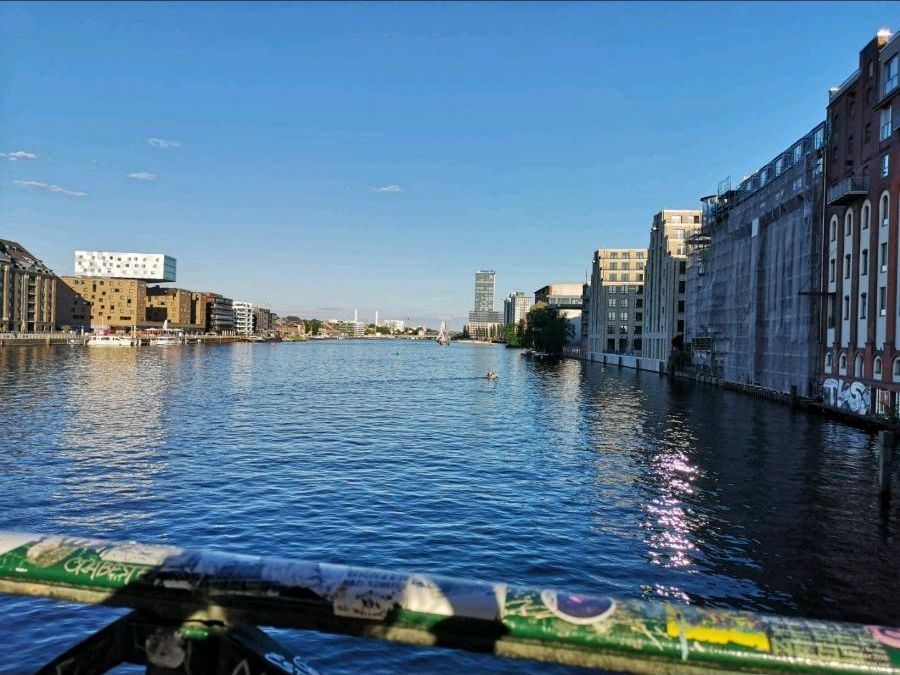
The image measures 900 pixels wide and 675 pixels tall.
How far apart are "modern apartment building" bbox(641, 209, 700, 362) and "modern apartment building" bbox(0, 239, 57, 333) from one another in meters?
174

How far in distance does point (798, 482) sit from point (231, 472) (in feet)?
98.0

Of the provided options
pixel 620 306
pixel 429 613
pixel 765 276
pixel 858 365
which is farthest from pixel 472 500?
pixel 620 306

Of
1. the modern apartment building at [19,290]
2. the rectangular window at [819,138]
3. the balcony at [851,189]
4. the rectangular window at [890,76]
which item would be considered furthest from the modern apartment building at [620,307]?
the modern apartment building at [19,290]

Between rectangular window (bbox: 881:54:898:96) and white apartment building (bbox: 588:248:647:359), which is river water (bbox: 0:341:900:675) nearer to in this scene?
rectangular window (bbox: 881:54:898:96)

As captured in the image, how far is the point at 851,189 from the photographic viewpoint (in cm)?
5709

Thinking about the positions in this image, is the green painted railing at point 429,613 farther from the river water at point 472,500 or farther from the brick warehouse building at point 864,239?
the brick warehouse building at point 864,239

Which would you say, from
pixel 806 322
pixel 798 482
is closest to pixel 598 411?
pixel 806 322

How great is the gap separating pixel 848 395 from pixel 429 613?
64941 mm

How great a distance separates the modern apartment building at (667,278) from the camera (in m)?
135

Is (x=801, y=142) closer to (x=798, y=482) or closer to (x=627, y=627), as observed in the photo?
(x=798, y=482)

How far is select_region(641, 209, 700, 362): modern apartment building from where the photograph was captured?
443 feet

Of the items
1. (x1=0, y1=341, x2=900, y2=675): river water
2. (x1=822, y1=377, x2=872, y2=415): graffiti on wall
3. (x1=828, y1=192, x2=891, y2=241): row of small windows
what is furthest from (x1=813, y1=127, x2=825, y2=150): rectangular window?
(x1=0, y1=341, x2=900, y2=675): river water

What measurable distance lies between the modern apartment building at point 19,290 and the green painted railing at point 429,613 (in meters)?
213

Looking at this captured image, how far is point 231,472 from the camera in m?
33.8
